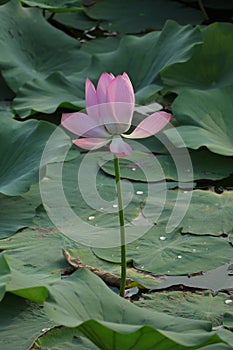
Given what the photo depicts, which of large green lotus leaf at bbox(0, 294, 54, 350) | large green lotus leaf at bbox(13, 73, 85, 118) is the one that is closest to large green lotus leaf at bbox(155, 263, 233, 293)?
large green lotus leaf at bbox(0, 294, 54, 350)

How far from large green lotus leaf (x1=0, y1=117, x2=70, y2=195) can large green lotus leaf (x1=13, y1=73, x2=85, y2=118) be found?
1.01ft

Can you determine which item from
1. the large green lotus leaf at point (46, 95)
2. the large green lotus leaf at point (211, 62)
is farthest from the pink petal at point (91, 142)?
the large green lotus leaf at point (211, 62)

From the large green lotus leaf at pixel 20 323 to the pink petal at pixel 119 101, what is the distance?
42 cm

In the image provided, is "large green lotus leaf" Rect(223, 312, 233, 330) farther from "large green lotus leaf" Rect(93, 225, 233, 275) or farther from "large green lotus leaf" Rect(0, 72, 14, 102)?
"large green lotus leaf" Rect(0, 72, 14, 102)

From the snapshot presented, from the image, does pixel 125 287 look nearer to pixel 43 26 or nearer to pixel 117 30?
pixel 43 26

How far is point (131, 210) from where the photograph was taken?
2.26m

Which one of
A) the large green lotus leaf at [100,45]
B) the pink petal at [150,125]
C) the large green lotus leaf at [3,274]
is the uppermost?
the pink petal at [150,125]

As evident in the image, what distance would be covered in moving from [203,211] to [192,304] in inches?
15.9

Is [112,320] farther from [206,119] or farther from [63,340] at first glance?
[206,119]

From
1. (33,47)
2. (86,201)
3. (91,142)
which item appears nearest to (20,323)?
(91,142)

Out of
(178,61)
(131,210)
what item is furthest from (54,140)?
(178,61)

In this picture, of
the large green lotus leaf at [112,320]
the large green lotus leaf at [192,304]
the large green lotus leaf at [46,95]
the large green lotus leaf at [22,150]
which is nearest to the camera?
the large green lotus leaf at [112,320]

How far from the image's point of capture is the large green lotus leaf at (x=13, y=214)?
7.10 ft

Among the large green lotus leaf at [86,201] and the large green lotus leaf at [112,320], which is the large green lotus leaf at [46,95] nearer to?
the large green lotus leaf at [86,201]
